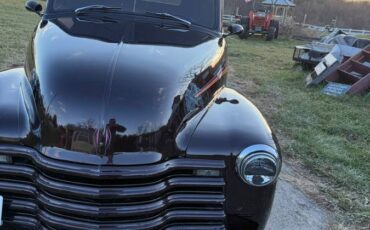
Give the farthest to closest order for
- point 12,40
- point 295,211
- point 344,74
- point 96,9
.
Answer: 1. point 12,40
2. point 344,74
3. point 295,211
4. point 96,9

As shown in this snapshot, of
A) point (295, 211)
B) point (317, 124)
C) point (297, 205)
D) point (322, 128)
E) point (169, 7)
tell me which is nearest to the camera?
point (169, 7)

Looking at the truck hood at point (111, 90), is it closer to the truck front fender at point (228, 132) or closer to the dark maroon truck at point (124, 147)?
the dark maroon truck at point (124, 147)

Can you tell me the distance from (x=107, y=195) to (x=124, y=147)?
30 centimetres

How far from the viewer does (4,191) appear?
9.14 ft

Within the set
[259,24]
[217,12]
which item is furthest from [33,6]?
[259,24]

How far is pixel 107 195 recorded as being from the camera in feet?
8.68

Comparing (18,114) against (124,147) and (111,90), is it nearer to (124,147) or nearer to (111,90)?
(111,90)

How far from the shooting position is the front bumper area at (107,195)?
105 inches

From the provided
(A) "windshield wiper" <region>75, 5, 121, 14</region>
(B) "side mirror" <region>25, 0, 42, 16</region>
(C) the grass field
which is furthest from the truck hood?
(C) the grass field

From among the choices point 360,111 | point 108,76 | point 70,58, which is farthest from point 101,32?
point 360,111

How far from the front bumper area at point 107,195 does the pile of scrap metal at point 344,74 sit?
759cm

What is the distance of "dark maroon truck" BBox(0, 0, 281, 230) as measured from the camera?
269 cm

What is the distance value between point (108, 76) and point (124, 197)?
0.80m

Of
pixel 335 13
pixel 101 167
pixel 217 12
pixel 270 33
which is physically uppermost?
pixel 217 12
